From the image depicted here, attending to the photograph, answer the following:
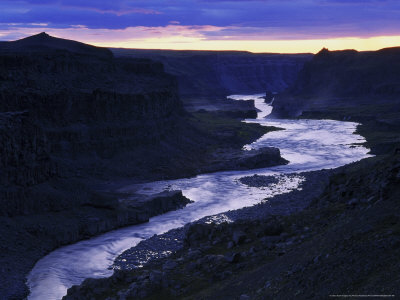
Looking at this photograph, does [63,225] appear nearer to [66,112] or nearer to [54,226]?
[54,226]

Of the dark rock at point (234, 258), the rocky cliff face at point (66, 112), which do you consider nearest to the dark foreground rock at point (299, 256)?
the dark rock at point (234, 258)

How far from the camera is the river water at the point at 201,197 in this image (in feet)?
136

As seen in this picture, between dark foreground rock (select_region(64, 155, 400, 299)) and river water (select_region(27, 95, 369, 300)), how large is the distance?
33.1ft

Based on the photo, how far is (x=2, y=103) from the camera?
66.6 m

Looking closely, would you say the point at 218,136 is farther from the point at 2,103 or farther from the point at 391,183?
the point at 391,183

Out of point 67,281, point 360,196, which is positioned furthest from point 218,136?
point 360,196

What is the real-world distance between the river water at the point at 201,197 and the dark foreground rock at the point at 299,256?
10084mm

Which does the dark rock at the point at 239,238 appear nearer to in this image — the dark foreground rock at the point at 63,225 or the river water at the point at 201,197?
the river water at the point at 201,197

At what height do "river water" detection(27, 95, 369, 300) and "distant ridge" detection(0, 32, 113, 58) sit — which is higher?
"distant ridge" detection(0, 32, 113, 58)

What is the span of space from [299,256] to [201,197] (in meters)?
42.8

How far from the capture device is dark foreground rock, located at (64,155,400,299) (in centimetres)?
2055

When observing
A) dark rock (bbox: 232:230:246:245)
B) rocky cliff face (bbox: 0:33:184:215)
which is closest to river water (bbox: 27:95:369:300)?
rocky cliff face (bbox: 0:33:184:215)

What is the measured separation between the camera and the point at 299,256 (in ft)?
80.4

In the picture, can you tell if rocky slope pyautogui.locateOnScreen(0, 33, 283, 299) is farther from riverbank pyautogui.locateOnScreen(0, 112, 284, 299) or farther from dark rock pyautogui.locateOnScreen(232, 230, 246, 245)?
dark rock pyautogui.locateOnScreen(232, 230, 246, 245)
